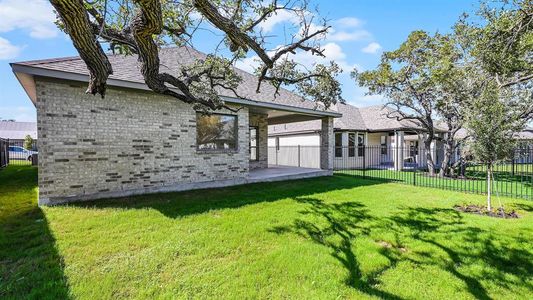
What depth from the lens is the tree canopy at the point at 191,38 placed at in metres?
3.24

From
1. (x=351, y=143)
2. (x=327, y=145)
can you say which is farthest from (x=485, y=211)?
(x=351, y=143)

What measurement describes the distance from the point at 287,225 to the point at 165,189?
4.70 m

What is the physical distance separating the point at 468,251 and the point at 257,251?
3597 millimetres

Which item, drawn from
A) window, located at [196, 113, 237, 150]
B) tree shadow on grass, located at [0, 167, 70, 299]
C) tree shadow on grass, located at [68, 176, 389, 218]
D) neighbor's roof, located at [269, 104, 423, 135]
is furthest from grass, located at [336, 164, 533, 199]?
tree shadow on grass, located at [0, 167, 70, 299]

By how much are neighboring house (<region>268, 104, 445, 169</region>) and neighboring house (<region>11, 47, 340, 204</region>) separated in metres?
9.73

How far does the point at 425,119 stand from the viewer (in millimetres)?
15180

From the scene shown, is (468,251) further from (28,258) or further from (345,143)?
(345,143)

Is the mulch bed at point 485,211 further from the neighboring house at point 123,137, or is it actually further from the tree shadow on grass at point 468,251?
the neighboring house at point 123,137

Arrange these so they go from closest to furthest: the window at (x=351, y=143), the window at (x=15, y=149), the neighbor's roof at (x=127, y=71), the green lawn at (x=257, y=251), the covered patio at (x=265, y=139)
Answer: the green lawn at (x=257, y=251) < the neighbor's roof at (x=127, y=71) < the covered patio at (x=265, y=139) < the window at (x=351, y=143) < the window at (x=15, y=149)

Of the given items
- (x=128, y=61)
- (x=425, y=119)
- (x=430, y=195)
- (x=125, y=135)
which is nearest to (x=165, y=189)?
(x=125, y=135)

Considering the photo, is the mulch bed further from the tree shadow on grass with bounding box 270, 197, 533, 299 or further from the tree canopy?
the tree canopy

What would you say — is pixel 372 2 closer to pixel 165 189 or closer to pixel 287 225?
pixel 287 225

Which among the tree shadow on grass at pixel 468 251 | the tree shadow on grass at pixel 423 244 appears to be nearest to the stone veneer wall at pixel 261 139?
the tree shadow on grass at pixel 423 244

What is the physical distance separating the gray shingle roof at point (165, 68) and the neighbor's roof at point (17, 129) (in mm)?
38950
